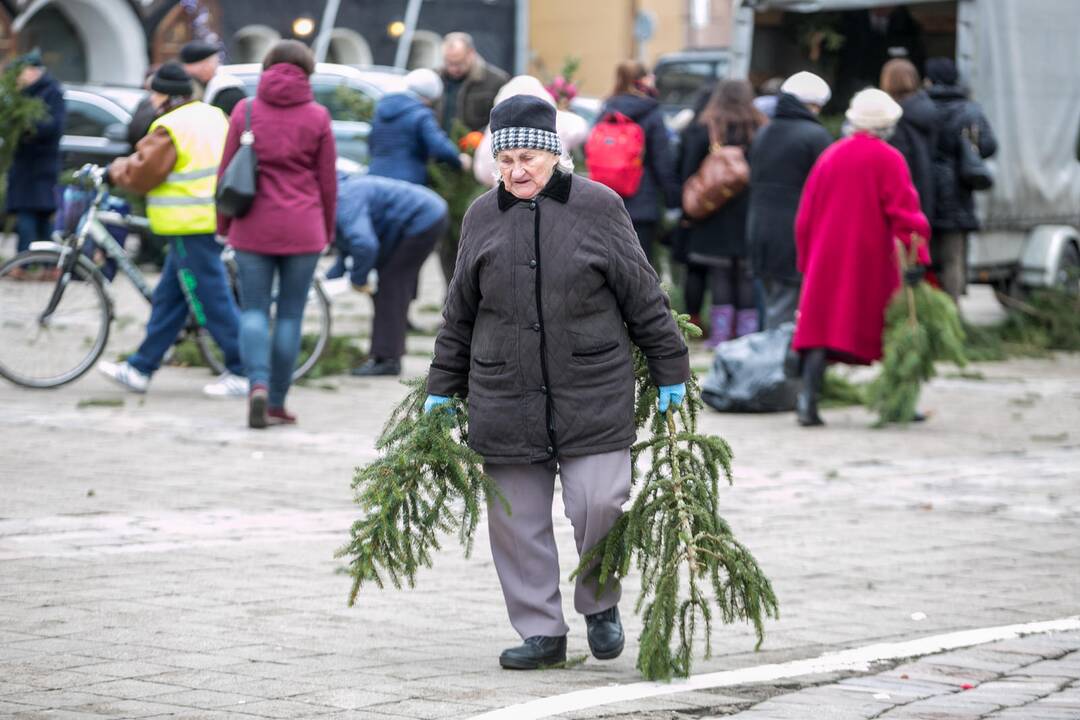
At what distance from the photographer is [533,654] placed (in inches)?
217

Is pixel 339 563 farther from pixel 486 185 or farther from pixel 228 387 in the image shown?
pixel 486 185

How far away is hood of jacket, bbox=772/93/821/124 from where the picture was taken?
40.4 feet

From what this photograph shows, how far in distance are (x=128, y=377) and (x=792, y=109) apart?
4386 mm

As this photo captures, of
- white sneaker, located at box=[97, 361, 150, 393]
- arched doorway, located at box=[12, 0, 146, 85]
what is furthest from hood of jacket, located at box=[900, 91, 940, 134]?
arched doorway, located at box=[12, 0, 146, 85]

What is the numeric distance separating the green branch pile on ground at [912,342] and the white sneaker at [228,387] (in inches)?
145

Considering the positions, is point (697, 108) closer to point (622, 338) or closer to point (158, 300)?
point (158, 300)

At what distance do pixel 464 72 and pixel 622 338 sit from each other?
9.50 meters

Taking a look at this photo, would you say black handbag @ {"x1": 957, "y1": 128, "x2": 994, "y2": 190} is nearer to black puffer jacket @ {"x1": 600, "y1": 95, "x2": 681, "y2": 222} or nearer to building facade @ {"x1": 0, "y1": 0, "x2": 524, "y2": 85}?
black puffer jacket @ {"x1": 600, "y1": 95, "x2": 681, "y2": 222}

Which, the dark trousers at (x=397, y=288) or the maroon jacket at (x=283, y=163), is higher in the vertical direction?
the maroon jacket at (x=283, y=163)

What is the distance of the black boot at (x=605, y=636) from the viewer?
5.61 meters

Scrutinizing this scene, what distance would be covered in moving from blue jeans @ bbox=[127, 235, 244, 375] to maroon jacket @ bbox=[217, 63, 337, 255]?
103 cm

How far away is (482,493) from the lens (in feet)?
18.1

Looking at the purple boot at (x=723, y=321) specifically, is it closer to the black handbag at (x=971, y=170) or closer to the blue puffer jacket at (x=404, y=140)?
the black handbag at (x=971, y=170)

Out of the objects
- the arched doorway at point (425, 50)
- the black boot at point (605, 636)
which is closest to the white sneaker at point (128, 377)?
the black boot at point (605, 636)
